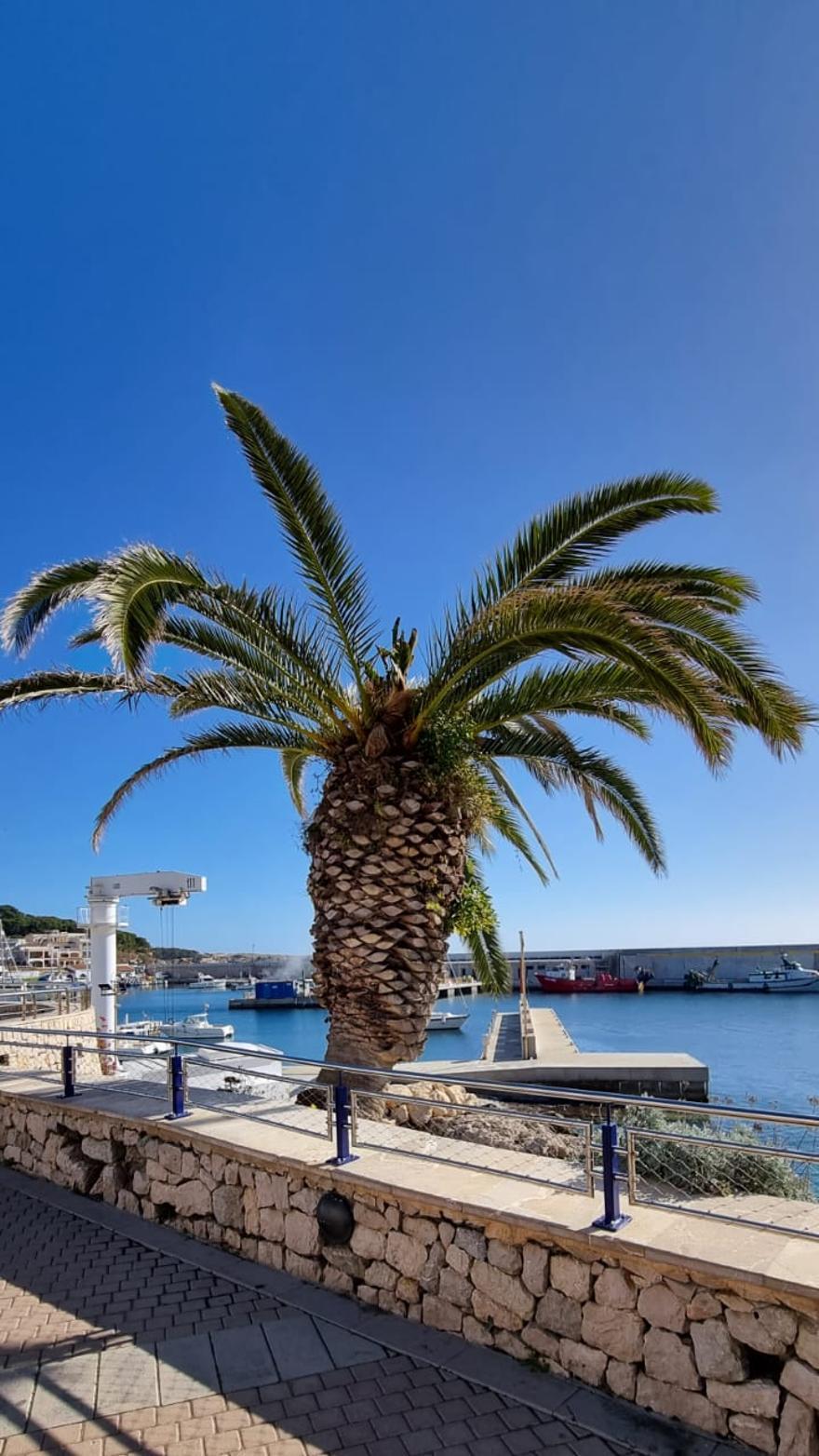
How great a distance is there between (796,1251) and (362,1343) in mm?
2294

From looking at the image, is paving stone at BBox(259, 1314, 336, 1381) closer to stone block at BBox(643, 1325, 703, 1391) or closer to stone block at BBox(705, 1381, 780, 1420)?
stone block at BBox(643, 1325, 703, 1391)

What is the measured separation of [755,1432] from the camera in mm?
3461

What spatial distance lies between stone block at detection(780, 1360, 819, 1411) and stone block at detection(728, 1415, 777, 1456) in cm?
20

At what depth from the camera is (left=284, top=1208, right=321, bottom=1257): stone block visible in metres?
5.26

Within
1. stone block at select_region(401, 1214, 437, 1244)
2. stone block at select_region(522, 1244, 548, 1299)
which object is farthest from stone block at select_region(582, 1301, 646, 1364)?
stone block at select_region(401, 1214, 437, 1244)

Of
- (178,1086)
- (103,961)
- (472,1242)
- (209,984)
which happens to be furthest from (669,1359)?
(209,984)

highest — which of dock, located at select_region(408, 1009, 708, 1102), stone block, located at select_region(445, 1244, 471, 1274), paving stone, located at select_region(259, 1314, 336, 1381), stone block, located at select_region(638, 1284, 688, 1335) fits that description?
stone block, located at select_region(638, 1284, 688, 1335)

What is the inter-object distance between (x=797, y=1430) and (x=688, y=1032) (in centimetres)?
4148

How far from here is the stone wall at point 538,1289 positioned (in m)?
3.45

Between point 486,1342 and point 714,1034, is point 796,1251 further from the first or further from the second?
point 714,1034

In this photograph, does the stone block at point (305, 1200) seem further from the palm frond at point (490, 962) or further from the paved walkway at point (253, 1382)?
the palm frond at point (490, 962)

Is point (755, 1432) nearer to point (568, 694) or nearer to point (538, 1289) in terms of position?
point (538, 1289)

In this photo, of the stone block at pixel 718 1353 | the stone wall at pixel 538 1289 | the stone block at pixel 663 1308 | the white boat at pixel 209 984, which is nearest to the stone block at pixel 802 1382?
the stone wall at pixel 538 1289

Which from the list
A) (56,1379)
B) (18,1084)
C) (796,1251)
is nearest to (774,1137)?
(796,1251)
